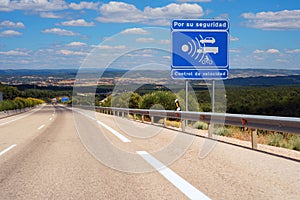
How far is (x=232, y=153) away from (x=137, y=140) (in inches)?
168

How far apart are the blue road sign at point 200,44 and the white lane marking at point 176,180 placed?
8.93 metres

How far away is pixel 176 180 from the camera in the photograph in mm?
7043

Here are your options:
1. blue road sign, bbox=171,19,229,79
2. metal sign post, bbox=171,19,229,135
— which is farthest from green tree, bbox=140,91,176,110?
blue road sign, bbox=171,19,229,79

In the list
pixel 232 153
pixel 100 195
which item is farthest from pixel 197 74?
pixel 100 195

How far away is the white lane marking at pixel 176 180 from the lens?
6.00 m

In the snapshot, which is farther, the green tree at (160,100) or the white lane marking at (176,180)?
the green tree at (160,100)

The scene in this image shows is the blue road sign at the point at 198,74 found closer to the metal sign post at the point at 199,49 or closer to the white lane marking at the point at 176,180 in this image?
the metal sign post at the point at 199,49

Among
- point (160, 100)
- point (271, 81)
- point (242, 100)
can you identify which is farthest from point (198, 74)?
point (271, 81)

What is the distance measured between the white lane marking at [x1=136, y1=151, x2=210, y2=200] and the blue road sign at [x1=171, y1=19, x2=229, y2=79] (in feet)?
29.3

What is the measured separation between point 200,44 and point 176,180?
38.5 feet

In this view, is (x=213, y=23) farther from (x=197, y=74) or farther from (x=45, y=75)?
(x=45, y=75)

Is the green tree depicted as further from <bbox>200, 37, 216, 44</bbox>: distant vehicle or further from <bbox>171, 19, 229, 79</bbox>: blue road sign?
<bbox>200, 37, 216, 44</bbox>: distant vehicle

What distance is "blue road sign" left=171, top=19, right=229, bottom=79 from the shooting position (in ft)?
57.8

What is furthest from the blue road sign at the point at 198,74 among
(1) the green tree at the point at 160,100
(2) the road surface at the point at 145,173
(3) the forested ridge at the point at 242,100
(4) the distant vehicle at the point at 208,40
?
(3) the forested ridge at the point at 242,100
